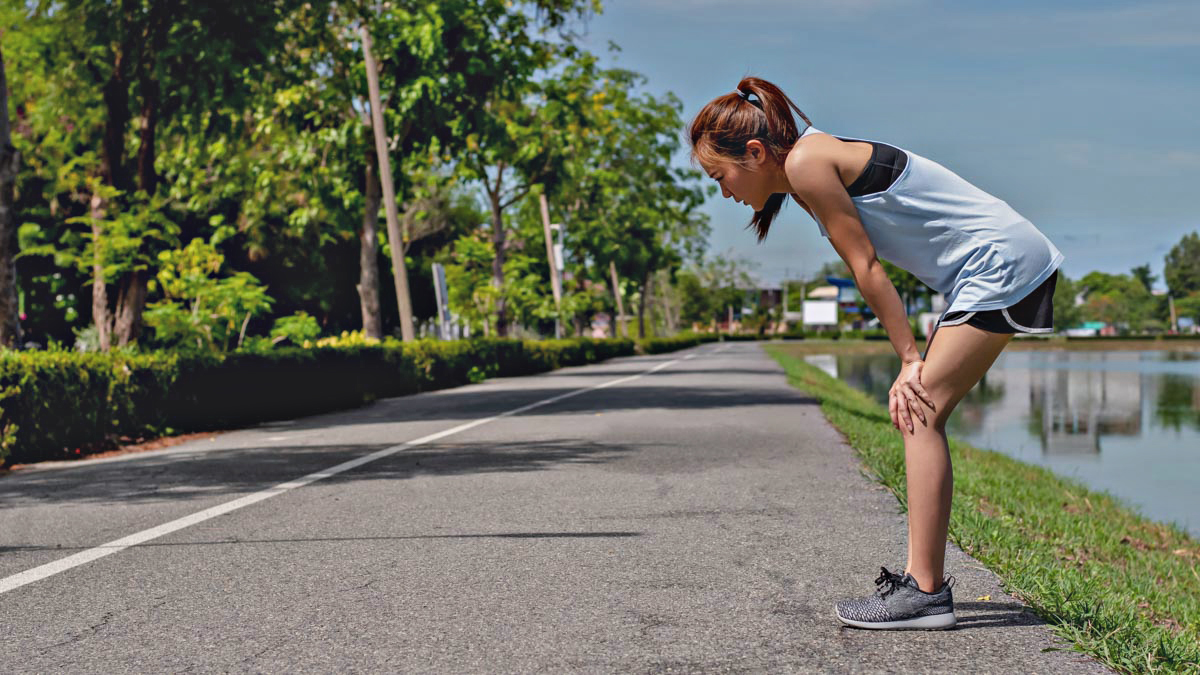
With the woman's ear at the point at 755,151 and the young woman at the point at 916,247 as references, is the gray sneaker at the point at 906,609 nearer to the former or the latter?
the young woman at the point at 916,247

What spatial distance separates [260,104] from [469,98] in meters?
4.28

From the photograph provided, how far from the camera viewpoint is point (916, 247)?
3.62m

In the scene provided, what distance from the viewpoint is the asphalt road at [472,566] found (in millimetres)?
3600

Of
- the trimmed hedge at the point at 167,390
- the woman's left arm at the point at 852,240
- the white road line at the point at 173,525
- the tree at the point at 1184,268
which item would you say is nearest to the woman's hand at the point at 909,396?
the woman's left arm at the point at 852,240

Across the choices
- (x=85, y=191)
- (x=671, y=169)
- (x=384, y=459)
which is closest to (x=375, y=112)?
(x=85, y=191)

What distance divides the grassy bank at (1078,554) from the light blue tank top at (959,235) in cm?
114

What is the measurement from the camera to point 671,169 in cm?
4934

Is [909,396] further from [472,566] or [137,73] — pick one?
[137,73]

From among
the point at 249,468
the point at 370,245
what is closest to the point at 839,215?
the point at 249,468

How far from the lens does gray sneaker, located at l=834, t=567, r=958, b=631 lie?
3.72 metres

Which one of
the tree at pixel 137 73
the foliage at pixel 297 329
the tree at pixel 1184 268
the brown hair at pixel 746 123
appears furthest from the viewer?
the tree at pixel 1184 268

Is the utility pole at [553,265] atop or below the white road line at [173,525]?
atop

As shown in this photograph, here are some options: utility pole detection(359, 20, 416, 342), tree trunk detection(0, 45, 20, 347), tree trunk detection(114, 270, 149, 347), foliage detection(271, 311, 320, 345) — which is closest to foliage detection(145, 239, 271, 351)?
tree trunk detection(114, 270, 149, 347)

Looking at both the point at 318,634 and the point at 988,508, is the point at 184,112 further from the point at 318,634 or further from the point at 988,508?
the point at 318,634
